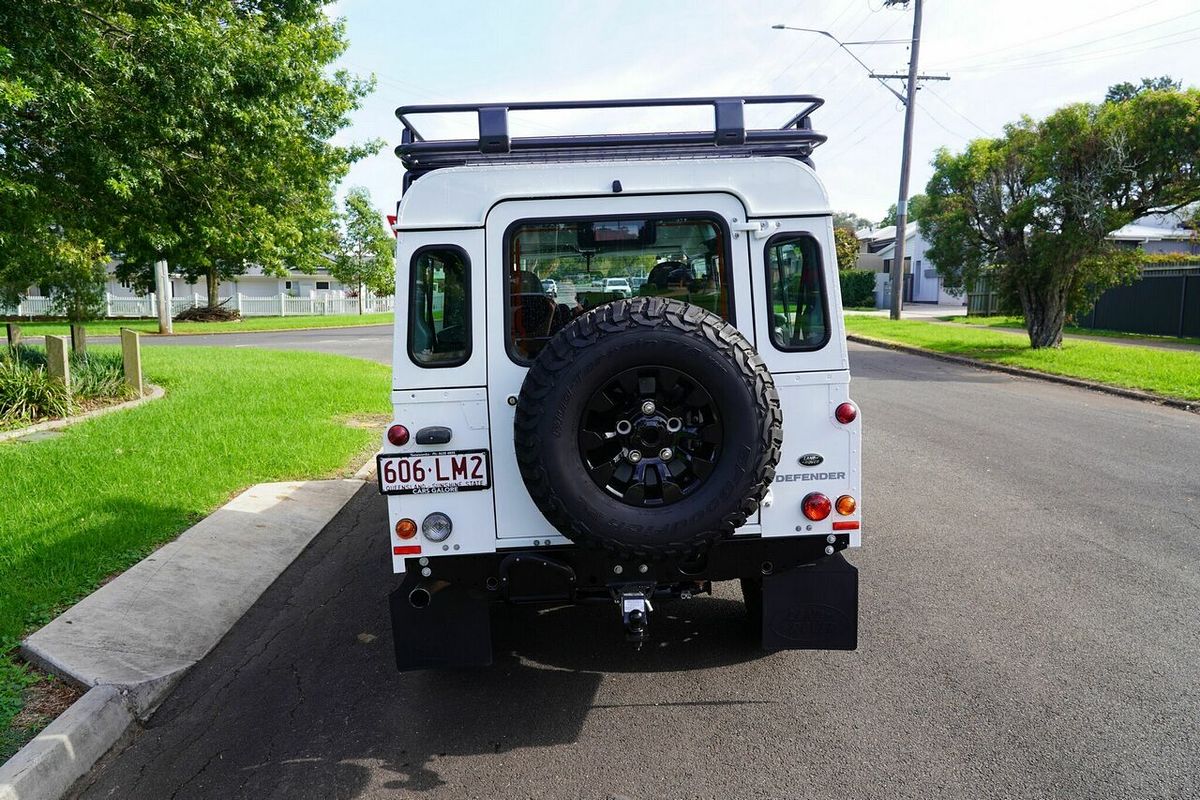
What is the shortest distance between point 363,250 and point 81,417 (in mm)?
39445

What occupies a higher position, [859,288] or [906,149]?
[906,149]

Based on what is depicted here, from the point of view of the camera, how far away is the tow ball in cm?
387

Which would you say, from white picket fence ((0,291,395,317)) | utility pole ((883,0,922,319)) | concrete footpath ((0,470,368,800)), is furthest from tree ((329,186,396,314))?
concrete footpath ((0,470,368,800))

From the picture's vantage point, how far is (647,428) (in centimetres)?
371

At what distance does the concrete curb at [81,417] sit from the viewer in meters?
9.81

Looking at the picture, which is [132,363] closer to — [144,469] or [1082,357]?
[144,469]

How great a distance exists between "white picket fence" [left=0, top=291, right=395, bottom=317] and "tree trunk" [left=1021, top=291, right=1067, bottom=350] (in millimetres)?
39640

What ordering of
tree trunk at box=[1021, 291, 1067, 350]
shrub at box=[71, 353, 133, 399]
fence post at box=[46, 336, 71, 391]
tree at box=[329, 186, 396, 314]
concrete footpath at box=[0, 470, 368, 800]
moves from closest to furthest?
concrete footpath at box=[0, 470, 368, 800] → fence post at box=[46, 336, 71, 391] → shrub at box=[71, 353, 133, 399] → tree trunk at box=[1021, 291, 1067, 350] → tree at box=[329, 186, 396, 314]

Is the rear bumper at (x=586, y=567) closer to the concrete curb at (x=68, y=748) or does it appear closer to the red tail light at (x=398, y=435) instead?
the red tail light at (x=398, y=435)

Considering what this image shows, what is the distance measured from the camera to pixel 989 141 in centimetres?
2055

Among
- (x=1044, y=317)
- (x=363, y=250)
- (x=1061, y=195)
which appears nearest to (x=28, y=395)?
(x=1061, y=195)

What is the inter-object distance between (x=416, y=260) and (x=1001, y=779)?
3.17 metres

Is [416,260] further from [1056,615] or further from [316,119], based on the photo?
[316,119]

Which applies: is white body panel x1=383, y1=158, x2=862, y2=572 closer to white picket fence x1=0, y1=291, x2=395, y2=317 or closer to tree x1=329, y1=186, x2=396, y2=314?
tree x1=329, y1=186, x2=396, y2=314
